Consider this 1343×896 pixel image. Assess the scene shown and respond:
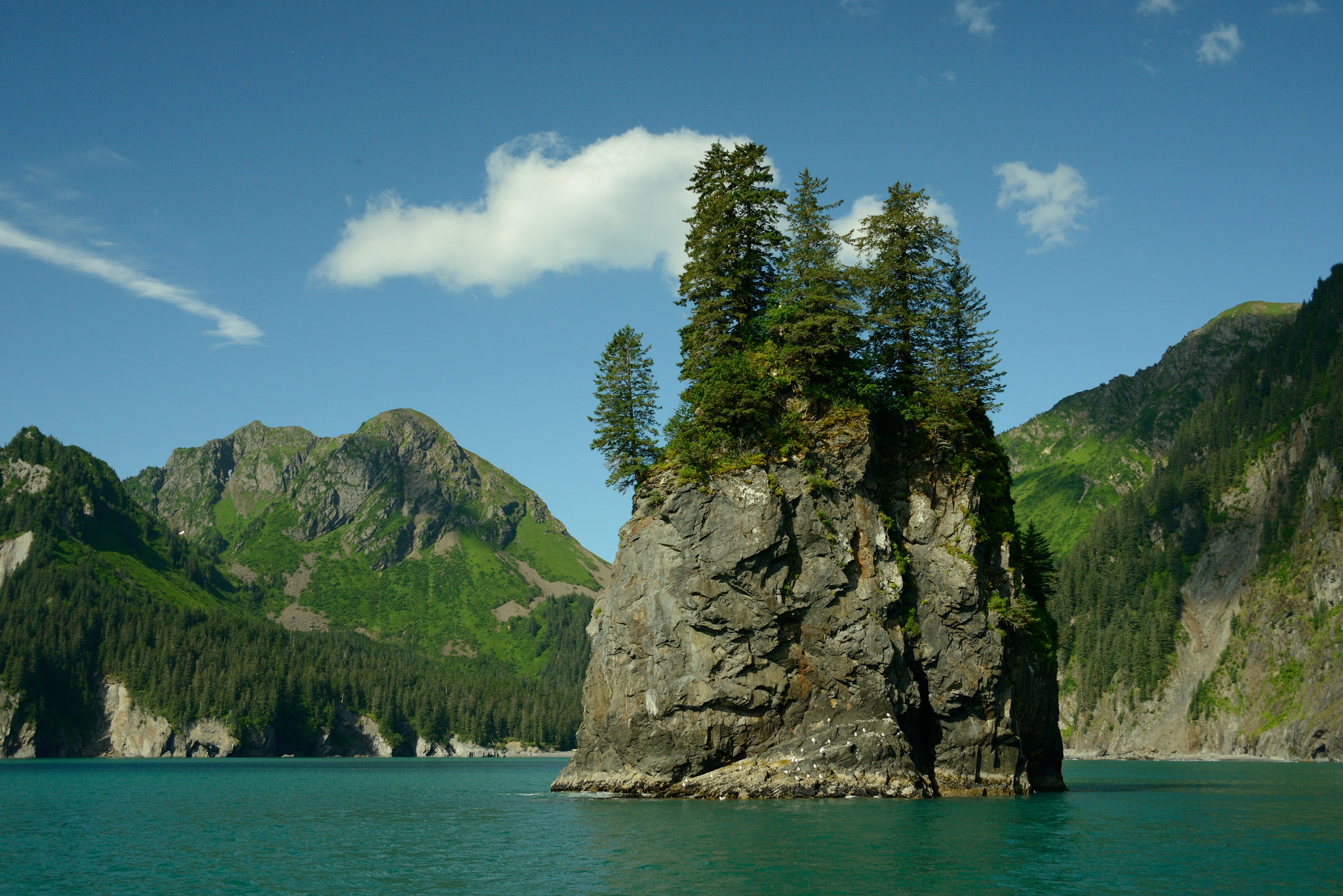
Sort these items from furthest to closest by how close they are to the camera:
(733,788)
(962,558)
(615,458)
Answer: (615,458)
(962,558)
(733,788)

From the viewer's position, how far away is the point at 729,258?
240 feet

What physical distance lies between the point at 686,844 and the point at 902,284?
1783 inches

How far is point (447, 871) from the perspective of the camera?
124 ft

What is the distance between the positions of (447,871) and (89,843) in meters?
23.3

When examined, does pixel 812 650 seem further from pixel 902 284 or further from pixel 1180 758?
pixel 1180 758

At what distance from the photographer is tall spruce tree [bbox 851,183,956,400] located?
71562 millimetres

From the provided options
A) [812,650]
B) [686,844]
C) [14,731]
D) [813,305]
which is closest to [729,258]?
[813,305]

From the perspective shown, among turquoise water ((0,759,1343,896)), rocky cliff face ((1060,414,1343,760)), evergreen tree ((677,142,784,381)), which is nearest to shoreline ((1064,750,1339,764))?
rocky cliff face ((1060,414,1343,760))

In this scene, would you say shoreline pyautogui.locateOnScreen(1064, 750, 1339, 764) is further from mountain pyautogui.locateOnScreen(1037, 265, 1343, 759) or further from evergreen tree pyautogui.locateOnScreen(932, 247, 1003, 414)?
evergreen tree pyautogui.locateOnScreen(932, 247, 1003, 414)

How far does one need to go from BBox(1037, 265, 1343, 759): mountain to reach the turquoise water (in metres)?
81.9

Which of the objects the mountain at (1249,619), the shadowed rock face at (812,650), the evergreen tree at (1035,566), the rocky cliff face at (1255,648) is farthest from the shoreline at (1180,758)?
the shadowed rock face at (812,650)

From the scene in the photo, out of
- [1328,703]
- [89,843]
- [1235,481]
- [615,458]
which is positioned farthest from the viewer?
[1235,481]

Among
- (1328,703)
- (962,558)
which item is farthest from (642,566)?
(1328,703)

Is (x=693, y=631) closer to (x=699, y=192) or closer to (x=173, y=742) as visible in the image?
(x=699, y=192)
